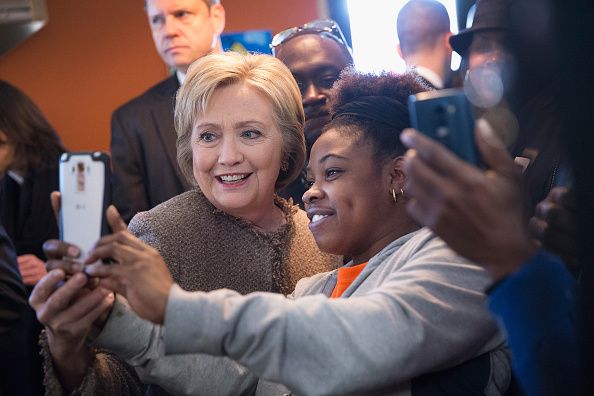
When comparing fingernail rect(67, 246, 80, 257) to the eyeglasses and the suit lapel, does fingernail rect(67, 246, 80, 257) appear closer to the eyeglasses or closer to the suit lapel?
the eyeglasses

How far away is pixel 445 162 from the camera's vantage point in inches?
37.7

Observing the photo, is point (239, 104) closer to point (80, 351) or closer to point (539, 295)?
point (80, 351)

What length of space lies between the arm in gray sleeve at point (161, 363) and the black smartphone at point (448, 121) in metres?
0.73

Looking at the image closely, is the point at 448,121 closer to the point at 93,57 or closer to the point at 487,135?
the point at 487,135

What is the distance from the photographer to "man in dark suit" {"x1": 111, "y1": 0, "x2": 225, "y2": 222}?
A: 3125 millimetres

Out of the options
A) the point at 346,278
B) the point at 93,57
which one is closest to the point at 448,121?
the point at 346,278

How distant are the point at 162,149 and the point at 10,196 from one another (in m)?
0.59

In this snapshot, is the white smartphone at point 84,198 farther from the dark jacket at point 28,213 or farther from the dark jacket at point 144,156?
the dark jacket at point 28,213

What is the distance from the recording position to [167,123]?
3.19 m

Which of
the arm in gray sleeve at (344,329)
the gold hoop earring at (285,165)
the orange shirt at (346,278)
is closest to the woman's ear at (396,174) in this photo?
the orange shirt at (346,278)

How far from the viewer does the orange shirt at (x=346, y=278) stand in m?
1.69

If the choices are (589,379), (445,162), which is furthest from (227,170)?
(589,379)

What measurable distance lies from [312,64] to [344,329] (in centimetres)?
151

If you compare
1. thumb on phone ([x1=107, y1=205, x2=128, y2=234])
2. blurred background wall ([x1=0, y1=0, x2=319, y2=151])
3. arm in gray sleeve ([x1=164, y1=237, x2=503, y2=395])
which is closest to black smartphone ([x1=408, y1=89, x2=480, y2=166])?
arm in gray sleeve ([x1=164, y1=237, x2=503, y2=395])
